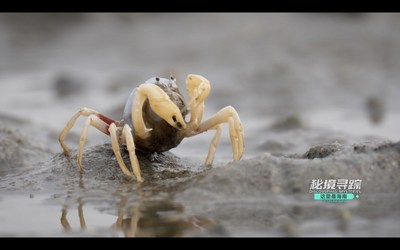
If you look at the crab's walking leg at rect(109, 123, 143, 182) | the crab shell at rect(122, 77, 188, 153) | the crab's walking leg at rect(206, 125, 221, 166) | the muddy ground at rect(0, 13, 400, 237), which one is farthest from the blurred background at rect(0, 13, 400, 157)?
the crab's walking leg at rect(109, 123, 143, 182)

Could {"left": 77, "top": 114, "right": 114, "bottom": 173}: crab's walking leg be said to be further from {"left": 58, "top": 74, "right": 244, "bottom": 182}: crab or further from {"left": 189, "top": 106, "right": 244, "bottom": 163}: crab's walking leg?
{"left": 189, "top": 106, "right": 244, "bottom": 163}: crab's walking leg

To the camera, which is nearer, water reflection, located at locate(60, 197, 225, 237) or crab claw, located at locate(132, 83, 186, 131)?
water reflection, located at locate(60, 197, 225, 237)

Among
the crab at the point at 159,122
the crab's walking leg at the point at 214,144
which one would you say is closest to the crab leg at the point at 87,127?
the crab at the point at 159,122

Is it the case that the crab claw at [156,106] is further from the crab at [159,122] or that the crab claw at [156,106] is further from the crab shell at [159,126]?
the crab shell at [159,126]

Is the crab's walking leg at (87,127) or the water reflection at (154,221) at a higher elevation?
the crab's walking leg at (87,127)

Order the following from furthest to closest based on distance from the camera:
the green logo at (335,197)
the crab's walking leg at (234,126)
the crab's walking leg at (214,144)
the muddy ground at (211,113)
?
the crab's walking leg at (214,144) → the crab's walking leg at (234,126) → the green logo at (335,197) → the muddy ground at (211,113)

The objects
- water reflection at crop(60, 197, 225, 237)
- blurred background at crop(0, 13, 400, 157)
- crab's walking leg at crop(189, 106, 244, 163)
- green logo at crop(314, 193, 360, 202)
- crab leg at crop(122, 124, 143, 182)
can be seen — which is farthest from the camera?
blurred background at crop(0, 13, 400, 157)
